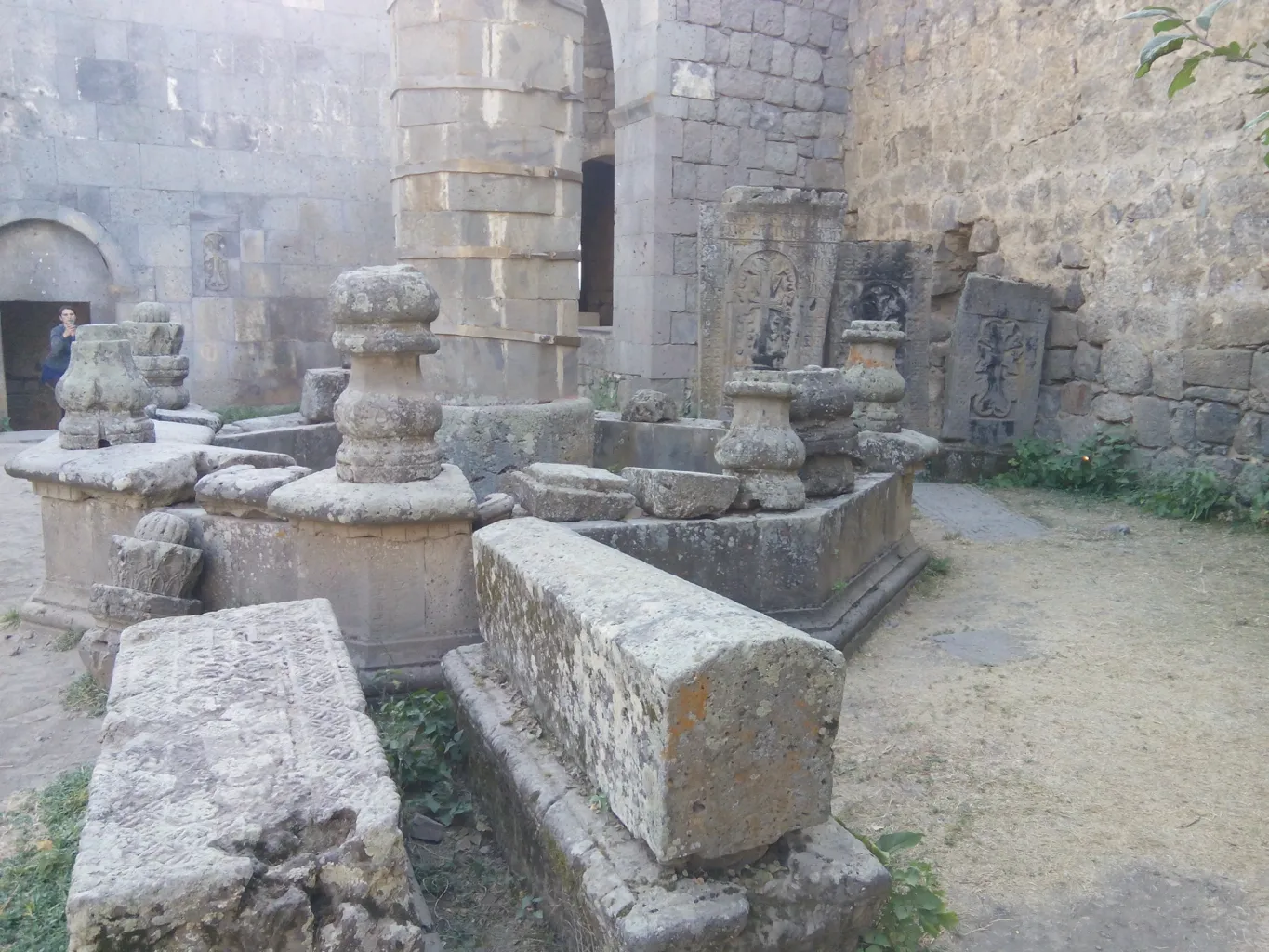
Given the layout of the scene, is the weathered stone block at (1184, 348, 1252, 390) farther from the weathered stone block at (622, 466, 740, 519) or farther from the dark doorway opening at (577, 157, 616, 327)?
the dark doorway opening at (577, 157, 616, 327)

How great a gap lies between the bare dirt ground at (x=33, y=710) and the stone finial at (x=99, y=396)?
883mm

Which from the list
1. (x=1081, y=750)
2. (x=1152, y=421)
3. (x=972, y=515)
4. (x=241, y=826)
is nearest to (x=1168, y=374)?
(x=1152, y=421)

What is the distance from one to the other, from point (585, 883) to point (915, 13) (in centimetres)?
924

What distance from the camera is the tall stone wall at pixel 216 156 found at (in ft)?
31.2

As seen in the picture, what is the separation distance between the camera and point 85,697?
11.1 feet

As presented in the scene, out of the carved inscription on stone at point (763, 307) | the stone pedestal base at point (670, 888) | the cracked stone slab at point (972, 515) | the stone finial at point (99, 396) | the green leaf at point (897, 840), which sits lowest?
the cracked stone slab at point (972, 515)

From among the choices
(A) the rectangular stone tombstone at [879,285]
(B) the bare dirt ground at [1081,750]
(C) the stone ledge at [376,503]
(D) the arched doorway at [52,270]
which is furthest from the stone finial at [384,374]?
(D) the arched doorway at [52,270]

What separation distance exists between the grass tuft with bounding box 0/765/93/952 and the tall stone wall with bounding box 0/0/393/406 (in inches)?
349

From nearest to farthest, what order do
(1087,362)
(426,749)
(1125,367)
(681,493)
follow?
(426,749) < (681,493) < (1125,367) < (1087,362)

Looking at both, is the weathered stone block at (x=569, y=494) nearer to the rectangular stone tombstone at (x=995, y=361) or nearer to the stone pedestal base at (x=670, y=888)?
the stone pedestal base at (x=670, y=888)

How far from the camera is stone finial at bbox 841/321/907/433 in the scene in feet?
17.9

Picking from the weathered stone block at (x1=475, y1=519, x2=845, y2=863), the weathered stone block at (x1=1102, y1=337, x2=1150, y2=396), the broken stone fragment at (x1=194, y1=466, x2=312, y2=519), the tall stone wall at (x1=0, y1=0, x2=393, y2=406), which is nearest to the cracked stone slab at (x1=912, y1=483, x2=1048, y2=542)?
the weathered stone block at (x1=1102, y1=337, x2=1150, y2=396)

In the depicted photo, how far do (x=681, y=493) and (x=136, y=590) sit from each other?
6.74 ft

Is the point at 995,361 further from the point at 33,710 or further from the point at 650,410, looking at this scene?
the point at 33,710
